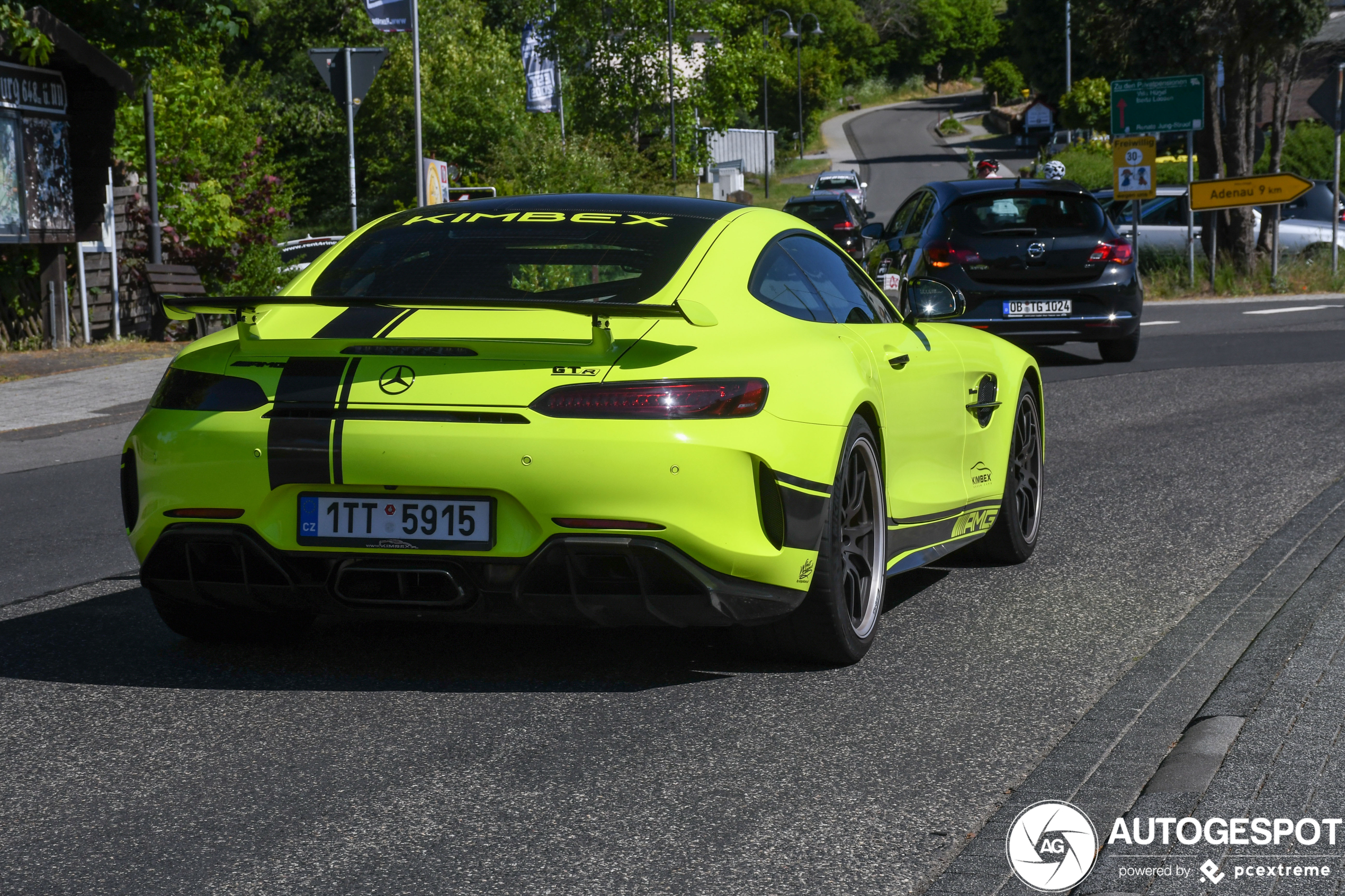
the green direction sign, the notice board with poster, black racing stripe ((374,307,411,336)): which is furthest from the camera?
the green direction sign

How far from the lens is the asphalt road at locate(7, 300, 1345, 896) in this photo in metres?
3.49

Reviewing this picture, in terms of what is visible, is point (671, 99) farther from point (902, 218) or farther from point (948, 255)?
point (948, 255)

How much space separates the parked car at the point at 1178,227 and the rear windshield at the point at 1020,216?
39.5 feet

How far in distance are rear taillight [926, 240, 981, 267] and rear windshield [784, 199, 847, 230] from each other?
2077 centimetres

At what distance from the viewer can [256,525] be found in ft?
15.2

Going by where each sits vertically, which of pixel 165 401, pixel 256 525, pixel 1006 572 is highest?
pixel 165 401

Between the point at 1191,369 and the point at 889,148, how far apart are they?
83.9 m

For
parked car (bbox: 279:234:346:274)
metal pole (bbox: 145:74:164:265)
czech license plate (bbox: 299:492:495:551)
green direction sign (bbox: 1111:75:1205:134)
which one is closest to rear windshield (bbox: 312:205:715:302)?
czech license plate (bbox: 299:492:495:551)

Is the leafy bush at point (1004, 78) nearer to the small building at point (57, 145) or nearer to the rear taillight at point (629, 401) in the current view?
the small building at point (57, 145)

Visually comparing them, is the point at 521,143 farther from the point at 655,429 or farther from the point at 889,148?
the point at 889,148

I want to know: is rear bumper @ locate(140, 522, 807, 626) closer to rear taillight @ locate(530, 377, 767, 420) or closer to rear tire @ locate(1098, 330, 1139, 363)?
rear taillight @ locate(530, 377, 767, 420)

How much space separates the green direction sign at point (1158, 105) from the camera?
1014 inches

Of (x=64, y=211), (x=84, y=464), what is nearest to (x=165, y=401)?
(x=84, y=464)

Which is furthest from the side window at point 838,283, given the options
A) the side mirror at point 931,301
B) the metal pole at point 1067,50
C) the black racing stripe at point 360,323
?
the metal pole at point 1067,50
